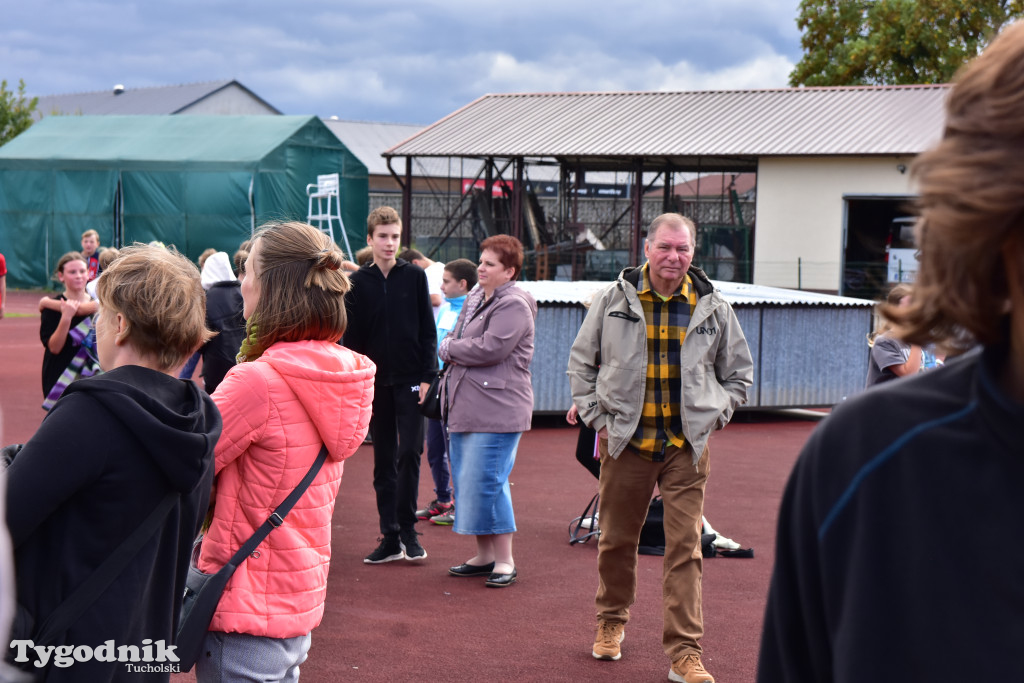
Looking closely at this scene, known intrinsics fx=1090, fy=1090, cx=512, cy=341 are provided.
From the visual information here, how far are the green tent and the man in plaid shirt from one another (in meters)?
30.3

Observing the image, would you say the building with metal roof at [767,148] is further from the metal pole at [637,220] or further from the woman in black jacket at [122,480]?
the woman in black jacket at [122,480]

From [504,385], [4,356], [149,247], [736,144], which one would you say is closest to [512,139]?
[736,144]

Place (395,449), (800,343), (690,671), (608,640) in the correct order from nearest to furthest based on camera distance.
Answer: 1. (690,671)
2. (608,640)
3. (395,449)
4. (800,343)

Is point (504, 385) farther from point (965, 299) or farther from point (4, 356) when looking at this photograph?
point (4, 356)

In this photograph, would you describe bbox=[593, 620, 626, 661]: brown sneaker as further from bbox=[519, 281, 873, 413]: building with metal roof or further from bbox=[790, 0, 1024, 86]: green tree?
bbox=[790, 0, 1024, 86]: green tree

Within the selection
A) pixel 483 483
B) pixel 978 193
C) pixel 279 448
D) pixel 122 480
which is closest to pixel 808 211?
pixel 483 483

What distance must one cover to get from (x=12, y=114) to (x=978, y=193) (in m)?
53.3

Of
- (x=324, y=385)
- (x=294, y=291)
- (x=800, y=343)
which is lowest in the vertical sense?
(x=800, y=343)

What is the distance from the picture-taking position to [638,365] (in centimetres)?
556

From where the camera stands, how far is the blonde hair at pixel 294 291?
138 inches

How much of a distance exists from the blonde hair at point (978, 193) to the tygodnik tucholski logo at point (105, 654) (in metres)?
2.14

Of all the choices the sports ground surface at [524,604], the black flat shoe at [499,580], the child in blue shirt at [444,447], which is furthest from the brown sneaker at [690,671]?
the child in blue shirt at [444,447]

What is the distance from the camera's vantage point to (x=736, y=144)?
3161cm

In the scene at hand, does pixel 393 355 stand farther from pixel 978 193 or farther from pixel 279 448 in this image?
pixel 978 193
